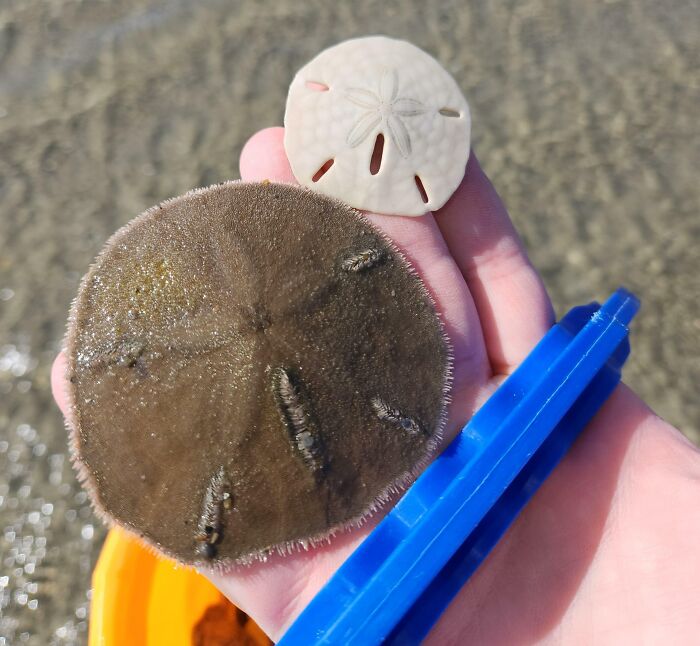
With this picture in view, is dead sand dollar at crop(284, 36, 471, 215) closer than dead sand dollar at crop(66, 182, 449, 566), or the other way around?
dead sand dollar at crop(66, 182, 449, 566)

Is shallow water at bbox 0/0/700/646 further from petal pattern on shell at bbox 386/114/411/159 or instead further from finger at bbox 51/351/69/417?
petal pattern on shell at bbox 386/114/411/159

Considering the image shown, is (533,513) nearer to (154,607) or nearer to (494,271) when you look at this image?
(494,271)

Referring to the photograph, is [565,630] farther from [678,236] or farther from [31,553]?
[678,236]

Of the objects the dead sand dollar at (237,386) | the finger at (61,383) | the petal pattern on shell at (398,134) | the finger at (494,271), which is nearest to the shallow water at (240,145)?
the finger at (61,383)

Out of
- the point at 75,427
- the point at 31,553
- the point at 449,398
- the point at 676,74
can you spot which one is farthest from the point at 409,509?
the point at 676,74

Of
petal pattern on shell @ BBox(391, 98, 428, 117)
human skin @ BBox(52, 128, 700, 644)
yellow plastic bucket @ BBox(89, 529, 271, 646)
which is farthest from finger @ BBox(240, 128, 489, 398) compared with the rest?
yellow plastic bucket @ BBox(89, 529, 271, 646)

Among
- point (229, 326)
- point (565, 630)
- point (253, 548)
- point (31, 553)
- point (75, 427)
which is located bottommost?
point (31, 553)
